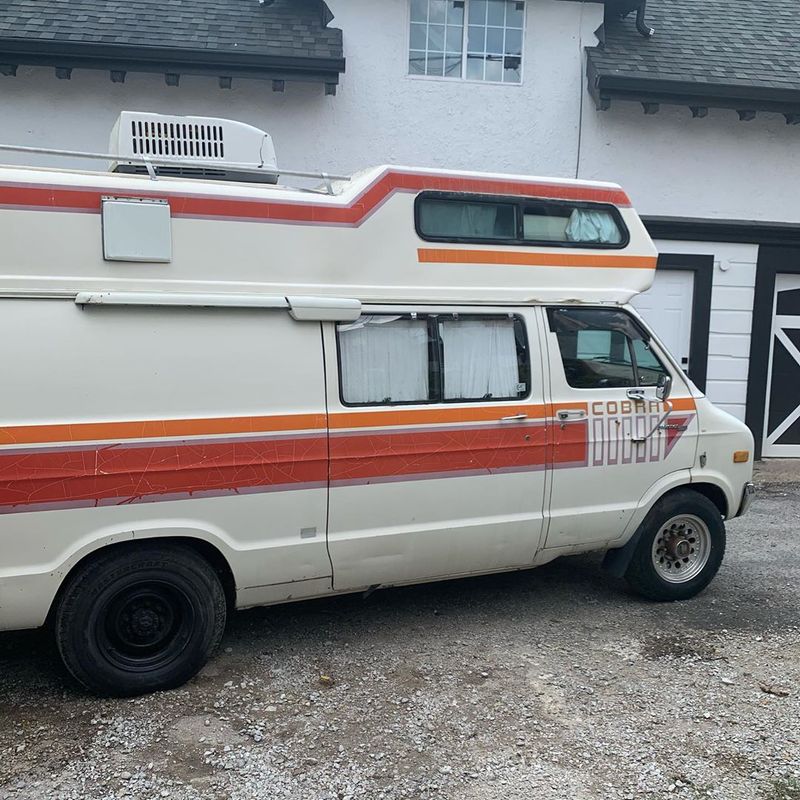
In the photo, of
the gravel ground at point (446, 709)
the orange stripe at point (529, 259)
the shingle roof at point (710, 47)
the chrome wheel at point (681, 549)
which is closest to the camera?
the gravel ground at point (446, 709)

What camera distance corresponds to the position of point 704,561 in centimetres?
532

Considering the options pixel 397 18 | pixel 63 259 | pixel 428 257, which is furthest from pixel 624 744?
pixel 397 18

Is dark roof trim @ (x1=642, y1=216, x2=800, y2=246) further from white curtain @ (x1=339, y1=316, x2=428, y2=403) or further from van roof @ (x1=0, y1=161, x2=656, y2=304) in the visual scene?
white curtain @ (x1=339, y1=316, x2=428, y2=403)

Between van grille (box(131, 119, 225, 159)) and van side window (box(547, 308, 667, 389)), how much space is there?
93.3 inches

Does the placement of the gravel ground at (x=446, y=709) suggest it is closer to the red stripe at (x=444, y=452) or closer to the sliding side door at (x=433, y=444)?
the sliding side door at (x=433, y=444)

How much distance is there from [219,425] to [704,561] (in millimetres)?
3496

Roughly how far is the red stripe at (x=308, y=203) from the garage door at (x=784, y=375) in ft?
20.4

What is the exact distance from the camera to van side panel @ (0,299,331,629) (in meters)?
3.60

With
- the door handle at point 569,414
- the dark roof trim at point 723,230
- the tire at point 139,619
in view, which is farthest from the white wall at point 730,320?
the tire at point 139,619

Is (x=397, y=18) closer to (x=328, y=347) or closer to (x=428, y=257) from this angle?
(x=428, y=257)

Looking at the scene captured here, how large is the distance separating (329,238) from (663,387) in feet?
7.95

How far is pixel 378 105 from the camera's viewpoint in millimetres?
9109

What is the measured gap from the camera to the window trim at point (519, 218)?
449 centimetres

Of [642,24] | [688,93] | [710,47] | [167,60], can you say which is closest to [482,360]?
[167,60]
